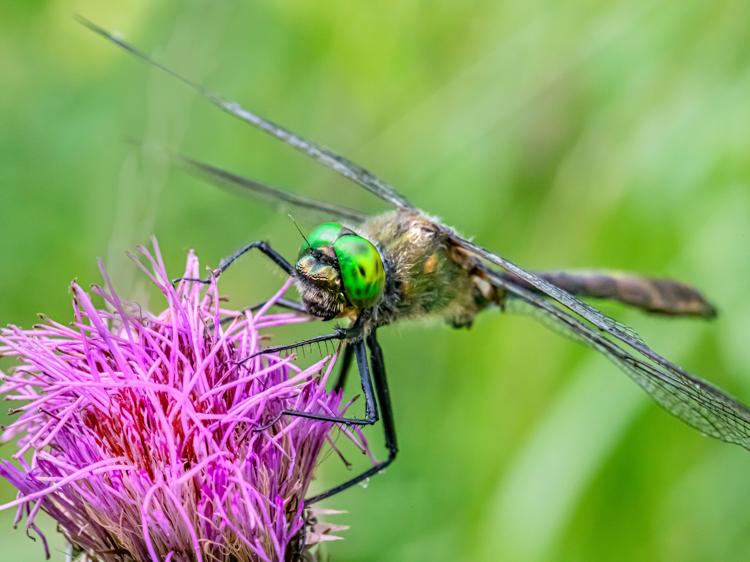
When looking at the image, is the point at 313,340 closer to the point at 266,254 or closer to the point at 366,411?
the point at 366,411

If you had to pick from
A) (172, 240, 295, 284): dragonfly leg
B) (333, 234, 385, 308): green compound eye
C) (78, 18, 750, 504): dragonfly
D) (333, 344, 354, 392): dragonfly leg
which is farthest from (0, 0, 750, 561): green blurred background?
(333, 234, 385, 308): green compound eye

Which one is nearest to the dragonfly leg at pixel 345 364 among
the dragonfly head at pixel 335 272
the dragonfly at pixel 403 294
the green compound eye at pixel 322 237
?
the dragonfly at pixel 403 294

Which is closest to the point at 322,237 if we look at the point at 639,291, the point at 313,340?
the point at 313,340

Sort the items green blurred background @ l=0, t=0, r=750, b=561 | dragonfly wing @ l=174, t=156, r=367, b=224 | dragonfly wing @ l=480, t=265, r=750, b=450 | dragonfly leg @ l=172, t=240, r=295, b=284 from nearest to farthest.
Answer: dragonfly wing @ l=480, t=265, r=750, b=450
dragonfly leg @ l=172, t=240, r=295, b=284
dragonfly wing @ l=174, t=156, r=367, b=224
green blurred background @ l=0, t=0, r=750, b=561

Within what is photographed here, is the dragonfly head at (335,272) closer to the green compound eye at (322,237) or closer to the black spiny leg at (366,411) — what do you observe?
the green compound eye at (322,237)

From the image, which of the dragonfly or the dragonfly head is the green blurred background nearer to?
the dragonfly

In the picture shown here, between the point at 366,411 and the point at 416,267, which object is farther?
the point at 416,267

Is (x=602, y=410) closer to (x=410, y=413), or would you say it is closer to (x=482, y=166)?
(x=410, y=413)

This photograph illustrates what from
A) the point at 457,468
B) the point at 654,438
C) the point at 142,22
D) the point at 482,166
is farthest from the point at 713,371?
the point at 142,22
